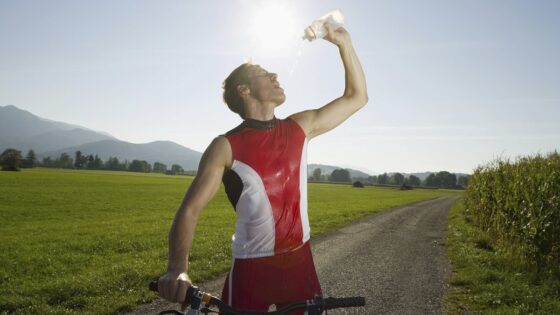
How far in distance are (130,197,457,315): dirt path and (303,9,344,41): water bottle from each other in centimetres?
658

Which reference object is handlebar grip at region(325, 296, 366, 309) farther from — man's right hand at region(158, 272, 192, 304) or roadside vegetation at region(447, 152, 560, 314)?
roadside vegetation at region(447, 152, 560, 314)

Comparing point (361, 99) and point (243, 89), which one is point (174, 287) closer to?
point (243, 89)

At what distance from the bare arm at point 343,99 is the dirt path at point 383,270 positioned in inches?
240

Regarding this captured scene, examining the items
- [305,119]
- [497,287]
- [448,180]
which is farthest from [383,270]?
[448,180]

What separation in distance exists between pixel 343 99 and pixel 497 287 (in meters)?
8.98

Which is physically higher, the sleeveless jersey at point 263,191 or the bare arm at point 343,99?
the bare arm at point 343,99

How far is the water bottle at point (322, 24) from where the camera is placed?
3045 millimetres

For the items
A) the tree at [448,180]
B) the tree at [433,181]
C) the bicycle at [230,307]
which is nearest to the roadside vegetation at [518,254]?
the bicycle at [230,307]

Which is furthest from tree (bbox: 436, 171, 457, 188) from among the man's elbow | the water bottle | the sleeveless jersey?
the sleeveless jersey

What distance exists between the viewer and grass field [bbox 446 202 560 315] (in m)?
8.58

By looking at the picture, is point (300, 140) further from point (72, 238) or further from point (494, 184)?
point (494, 184)

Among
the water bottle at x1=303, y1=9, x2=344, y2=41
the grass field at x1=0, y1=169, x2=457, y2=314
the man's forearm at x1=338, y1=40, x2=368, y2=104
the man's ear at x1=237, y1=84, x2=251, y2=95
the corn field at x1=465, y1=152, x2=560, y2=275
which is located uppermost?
the water bottle at x1=303, y1=9, x2=344, y2=41

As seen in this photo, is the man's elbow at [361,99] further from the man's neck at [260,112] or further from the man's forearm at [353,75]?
the man's neck at [260,112]

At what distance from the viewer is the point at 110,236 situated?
17.4m
